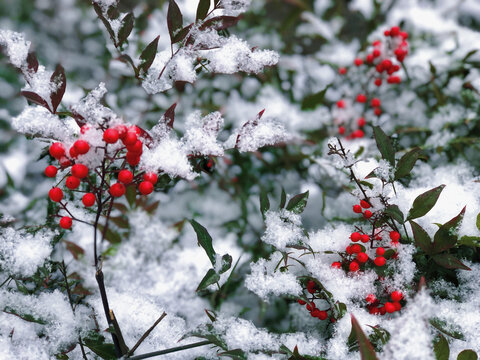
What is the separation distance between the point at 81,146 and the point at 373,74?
1042mm

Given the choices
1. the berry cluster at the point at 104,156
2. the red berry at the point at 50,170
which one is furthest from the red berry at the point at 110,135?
the red berry at the point at 50,170

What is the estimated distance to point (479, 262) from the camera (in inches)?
32.3

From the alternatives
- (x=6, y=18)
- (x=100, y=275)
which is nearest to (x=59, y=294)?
(x=100, y=275)

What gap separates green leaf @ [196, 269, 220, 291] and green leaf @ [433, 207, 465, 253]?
0.37 m

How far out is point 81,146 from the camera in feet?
1.81

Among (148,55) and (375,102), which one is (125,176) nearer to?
(148,55)

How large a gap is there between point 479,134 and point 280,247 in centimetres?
71

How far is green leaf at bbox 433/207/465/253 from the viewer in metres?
0.65

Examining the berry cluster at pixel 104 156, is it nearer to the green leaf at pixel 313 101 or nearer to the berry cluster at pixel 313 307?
the berry cluster at pixel 313 307

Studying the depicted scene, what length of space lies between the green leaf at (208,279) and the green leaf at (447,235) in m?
0.37

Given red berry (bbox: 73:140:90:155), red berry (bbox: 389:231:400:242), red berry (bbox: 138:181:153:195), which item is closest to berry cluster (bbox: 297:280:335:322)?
red berry (bbox: 389:231:400:242)

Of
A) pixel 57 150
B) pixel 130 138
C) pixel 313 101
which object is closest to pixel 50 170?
pixel 57 150

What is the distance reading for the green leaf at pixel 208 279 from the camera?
66 centimetres

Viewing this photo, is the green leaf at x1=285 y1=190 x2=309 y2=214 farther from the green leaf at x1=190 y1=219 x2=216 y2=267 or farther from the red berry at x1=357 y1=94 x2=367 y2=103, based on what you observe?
the red berry at x1=357 y1=94 x2=367 y2=103
